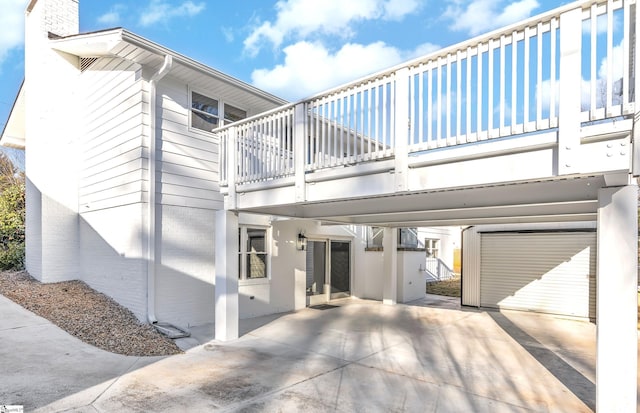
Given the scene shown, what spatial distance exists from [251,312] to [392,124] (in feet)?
19.1

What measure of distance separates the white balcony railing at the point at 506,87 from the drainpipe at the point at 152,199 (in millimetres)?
3522

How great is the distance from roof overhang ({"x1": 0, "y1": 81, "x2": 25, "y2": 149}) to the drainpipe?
612 cm

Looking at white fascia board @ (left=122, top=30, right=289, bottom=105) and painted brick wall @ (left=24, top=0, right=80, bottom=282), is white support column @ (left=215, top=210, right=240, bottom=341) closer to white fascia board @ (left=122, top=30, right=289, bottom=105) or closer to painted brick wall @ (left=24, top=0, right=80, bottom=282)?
white fascia board @ (left=122, top=30, right=289, bottom=105)

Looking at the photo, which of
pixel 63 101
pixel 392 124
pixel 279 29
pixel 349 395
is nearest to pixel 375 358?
pixel 349 395

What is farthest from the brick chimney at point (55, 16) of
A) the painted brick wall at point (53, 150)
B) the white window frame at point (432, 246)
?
the white window frame at point (432, 246)

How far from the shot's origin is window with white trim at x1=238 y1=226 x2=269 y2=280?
27.5 feet

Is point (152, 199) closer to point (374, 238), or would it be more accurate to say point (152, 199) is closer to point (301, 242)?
point (301, 242)

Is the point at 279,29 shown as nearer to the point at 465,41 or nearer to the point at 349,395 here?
the point at 465,41

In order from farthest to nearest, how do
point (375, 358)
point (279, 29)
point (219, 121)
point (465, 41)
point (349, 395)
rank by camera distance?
point (279, 29), point (219, 121), point (375, 358), point (349, 395), point (465, 41)

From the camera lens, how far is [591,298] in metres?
9.01

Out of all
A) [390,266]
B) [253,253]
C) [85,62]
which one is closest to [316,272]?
[390,266]

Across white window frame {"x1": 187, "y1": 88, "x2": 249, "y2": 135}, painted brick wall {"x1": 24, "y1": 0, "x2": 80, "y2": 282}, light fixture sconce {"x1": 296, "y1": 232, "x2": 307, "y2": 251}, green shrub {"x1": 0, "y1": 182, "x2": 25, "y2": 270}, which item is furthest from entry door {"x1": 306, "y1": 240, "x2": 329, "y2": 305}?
green shrub {"x1": 0, "y1": 182, "x2": 25, "y2": 270}

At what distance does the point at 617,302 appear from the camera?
3.50 m

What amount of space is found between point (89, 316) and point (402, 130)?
6.13m
